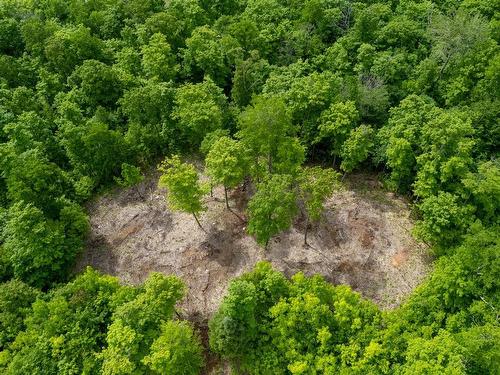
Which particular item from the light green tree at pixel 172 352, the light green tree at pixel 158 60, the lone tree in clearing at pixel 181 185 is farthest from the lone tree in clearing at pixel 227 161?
the light green tree at pixel 158 60

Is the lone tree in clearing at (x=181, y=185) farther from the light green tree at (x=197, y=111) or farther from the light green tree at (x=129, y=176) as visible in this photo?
the light green tree at (x=197, y=111)

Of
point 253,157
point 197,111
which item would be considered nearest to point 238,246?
point 253,157

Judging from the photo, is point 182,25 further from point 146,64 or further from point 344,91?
point 344,91

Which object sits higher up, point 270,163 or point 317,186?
point 317,186

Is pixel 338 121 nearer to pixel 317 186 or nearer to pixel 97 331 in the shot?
pixel 317 186

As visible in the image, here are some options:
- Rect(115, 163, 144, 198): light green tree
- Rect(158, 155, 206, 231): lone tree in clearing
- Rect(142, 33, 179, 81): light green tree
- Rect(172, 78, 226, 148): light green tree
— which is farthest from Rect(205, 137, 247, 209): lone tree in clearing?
Rect(142, 33, 179, 81): light green tree

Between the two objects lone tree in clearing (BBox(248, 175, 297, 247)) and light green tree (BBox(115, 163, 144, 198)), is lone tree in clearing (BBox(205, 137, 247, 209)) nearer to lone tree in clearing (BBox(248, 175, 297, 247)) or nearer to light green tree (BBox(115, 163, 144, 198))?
lone tree in clearing (BBox(248, 175, 297, 247))
